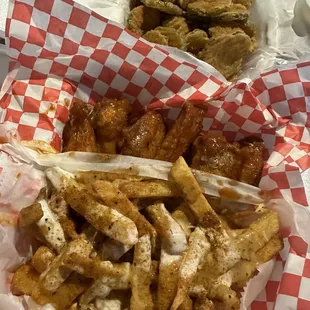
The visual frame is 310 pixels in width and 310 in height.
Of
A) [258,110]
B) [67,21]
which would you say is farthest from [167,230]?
[67,21]

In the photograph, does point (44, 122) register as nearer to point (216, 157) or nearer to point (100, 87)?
point (100, 87)

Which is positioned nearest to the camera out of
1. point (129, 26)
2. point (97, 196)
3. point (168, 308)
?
point (168, 308)

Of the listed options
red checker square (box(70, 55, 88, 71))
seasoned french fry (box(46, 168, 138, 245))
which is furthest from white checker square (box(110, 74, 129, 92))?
seasoned french fry (box(46, 168, 138, 245))

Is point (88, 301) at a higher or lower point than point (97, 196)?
lower

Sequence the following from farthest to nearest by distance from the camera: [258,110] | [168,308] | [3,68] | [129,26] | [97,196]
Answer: [129,26]
[3,68]
[258,110]
[97,196]
[168,308]

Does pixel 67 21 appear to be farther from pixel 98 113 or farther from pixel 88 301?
pixel 88 301

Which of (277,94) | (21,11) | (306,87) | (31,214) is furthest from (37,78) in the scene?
(306,87)

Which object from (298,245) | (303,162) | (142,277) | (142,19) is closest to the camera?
(142,277)
